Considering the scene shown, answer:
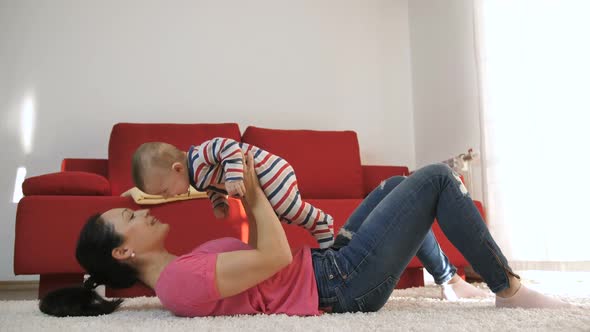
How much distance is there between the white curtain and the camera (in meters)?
2.57

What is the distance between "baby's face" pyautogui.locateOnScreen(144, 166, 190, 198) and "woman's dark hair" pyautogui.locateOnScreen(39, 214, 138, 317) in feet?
0.56

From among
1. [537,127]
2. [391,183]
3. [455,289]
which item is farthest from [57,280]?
[537,127]

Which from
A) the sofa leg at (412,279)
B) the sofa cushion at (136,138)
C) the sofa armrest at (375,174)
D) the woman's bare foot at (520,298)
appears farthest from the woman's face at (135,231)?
the sofa armrest at (375,174)

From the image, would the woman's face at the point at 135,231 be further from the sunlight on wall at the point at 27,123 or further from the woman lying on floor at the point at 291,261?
the sunlight on wall at the point at 27,123

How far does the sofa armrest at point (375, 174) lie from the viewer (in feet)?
11.8

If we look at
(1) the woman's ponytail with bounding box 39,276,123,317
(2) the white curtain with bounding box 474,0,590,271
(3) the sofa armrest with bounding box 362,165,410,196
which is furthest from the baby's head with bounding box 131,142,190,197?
(3) the sofa armrest with bounding box 362,165,410,196

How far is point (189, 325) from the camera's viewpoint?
1.29 metres

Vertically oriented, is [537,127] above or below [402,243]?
above

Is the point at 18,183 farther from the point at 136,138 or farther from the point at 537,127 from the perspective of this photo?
the point at 537,127

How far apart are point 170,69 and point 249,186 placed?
2550mm

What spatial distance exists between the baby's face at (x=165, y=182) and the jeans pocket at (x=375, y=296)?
609 mm

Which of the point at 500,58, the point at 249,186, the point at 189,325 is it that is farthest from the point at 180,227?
the point at 500,58

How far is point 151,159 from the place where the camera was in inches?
61.6

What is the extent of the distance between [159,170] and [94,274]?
34 centimetres
